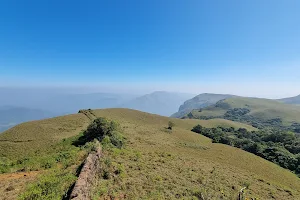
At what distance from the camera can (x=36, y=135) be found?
149 ft

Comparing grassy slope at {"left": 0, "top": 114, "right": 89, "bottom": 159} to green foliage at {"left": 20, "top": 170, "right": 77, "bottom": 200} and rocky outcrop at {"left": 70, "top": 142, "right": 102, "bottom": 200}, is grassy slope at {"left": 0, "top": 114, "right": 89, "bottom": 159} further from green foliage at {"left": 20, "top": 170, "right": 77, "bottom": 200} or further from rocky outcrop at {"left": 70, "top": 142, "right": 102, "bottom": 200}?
green foliage at {"left": 20, "top": 170, "right": 77, "bottom": 200}

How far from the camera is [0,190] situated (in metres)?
12.3

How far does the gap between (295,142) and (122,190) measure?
99.7 meters

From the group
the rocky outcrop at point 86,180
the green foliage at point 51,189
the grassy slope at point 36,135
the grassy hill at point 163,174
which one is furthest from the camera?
the grassy slope at point 36,135

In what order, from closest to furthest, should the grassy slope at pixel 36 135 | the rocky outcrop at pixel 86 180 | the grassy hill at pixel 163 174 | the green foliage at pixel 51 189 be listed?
the rocky outcrop at pixel 86 180 → the green foliage at pixel 51 189 → the grassy hill at pixel 163 174 → the grassy slope at pixel 36 135

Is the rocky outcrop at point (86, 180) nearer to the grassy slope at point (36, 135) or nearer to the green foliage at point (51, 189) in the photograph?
the green foliage at point (51, 189)

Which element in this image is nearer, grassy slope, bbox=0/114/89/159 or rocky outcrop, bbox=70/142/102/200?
rocky outcrop, bbox=70/142/102/200

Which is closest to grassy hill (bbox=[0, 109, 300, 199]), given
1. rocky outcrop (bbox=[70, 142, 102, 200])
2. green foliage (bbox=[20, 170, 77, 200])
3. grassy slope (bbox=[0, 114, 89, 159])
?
grassy slope (bbox=[0, 114, 89, 159])

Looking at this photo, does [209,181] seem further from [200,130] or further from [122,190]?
[200,130]

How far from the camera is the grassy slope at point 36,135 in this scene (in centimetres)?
3616

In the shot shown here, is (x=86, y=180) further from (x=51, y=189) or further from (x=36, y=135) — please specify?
(x=36, y=135)

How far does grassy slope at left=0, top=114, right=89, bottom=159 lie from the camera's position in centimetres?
3616

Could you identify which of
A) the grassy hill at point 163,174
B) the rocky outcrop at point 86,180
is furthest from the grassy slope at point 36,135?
the rocky outcrop at point 86,180

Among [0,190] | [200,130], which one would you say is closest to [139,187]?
Answer: [0,190]
